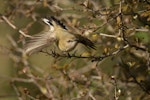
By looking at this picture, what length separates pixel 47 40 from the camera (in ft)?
6.68

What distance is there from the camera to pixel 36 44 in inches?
77.7

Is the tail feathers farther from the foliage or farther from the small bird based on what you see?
the foliage

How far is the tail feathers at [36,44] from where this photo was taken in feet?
6.45

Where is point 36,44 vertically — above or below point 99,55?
above

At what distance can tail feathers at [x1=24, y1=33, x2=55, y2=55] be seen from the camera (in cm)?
196

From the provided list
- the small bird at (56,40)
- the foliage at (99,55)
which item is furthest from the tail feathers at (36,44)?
the foliage at (99,55)

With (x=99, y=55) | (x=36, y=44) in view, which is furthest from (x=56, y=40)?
(x=99, y=55)

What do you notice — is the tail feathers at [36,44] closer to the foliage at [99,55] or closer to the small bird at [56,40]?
the small bird at [56,40]

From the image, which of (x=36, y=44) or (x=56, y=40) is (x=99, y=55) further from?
(x=36, y=44)

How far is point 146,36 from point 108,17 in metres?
0.81

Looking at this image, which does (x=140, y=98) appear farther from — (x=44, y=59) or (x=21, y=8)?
(x=44, y=59)

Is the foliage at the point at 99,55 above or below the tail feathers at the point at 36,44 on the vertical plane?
below

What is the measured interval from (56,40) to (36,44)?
0.18 meters

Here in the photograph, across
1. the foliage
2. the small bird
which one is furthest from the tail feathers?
the foliage
